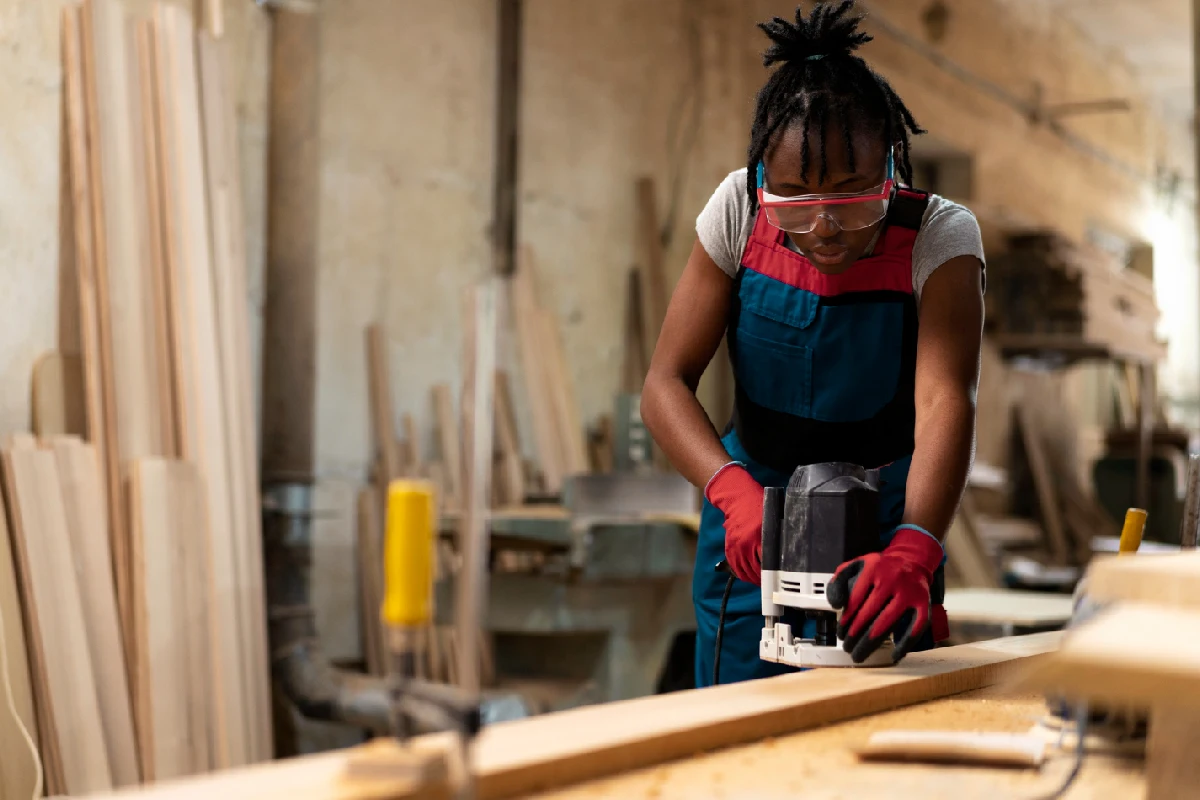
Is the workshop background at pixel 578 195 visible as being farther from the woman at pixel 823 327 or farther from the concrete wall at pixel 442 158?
the woman at pixel 823 327

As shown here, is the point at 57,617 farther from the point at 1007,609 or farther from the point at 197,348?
the point at 1007,609

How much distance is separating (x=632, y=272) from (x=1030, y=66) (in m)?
3.87

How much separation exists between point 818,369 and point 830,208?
12.1 inches

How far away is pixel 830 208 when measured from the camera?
164cm

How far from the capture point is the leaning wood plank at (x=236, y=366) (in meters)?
3.21

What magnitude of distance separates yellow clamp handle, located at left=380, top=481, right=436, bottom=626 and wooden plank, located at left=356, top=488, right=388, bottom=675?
10.3 ft

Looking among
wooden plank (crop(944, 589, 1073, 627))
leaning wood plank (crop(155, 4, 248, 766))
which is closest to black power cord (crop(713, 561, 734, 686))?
wooden plank (crop(944, 589, 1073, 627))

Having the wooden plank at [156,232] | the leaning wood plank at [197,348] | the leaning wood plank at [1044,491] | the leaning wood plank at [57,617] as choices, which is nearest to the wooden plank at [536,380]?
the leaning wood plank at [197,348]

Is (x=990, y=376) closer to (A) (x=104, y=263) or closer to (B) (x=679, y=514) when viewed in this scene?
(B) (x=679, y=514)

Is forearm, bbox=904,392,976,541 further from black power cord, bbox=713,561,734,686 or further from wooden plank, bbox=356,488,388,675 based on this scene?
wooden plank, bbox=356,488,388,675

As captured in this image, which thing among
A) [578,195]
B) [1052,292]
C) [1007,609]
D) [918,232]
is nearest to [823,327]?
[918,232]

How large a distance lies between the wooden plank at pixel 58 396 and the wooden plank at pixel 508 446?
1734mm

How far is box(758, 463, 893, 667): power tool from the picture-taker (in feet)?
4.90

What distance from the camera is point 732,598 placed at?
73.4 inches
